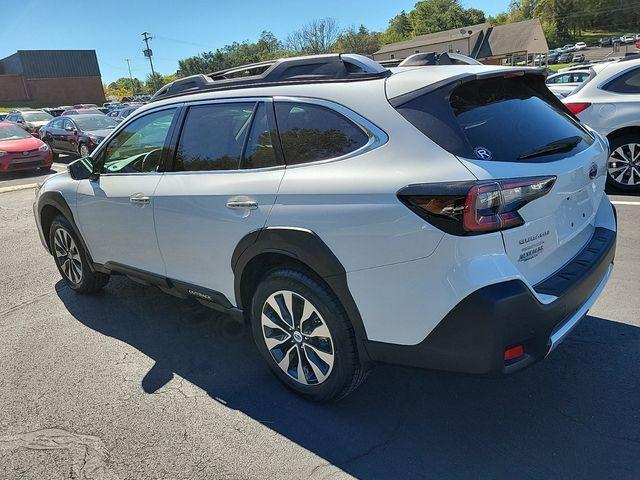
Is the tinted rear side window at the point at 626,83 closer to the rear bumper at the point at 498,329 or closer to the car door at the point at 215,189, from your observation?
the rear bumper at the point at 498,329

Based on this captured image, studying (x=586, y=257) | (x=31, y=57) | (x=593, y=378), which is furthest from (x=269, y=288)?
(x=31, y=57)

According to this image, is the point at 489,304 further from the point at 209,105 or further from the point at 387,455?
the point at 209,105

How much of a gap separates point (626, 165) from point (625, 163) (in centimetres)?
3

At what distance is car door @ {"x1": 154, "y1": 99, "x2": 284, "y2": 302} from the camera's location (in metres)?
2.87

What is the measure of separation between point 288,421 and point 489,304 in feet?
4.46

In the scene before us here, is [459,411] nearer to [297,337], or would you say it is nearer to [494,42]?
[297,337]

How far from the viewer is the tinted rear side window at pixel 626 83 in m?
6.61

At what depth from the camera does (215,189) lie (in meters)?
3.04

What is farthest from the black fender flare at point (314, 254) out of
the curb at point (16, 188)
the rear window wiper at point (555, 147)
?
the curb at point (16, 188)

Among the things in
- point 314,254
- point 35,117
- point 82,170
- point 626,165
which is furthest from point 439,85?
point 35,117

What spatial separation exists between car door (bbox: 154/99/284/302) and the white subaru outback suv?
0.01 metres

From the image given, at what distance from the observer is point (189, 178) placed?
10.7 feet

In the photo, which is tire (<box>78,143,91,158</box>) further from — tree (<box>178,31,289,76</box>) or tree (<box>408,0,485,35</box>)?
tree (<box>408,0,485,35</box>)

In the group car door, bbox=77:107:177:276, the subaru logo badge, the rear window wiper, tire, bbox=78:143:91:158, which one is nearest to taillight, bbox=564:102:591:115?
the rear window wiper
